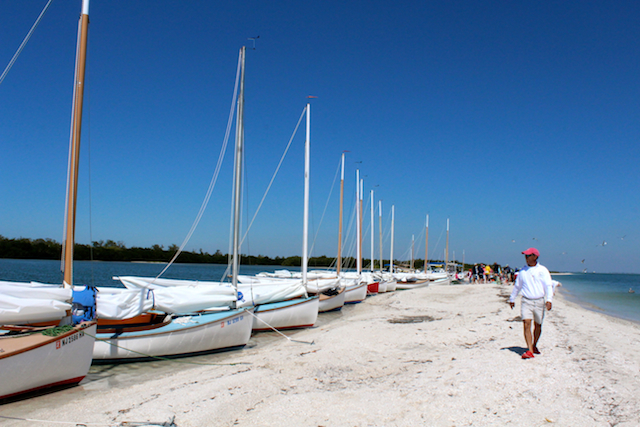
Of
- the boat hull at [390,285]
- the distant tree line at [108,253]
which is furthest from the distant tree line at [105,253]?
the boat hull at [390,285]

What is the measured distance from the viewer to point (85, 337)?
7637mm

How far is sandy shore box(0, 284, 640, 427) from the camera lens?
5109mm

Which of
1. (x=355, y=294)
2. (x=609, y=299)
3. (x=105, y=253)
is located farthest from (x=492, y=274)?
(x=105, y=253)

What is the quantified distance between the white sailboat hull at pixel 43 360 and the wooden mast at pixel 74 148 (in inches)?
69.5

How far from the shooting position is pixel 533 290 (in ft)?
23.8

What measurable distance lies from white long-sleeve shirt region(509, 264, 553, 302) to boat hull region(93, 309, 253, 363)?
7153 millimetres

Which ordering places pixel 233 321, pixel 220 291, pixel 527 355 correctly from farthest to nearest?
1. pixel 220 291
2. pixel 233 321
3. pixel 527 355

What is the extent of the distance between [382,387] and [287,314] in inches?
331

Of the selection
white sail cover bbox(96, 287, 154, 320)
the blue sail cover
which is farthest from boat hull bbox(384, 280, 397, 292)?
the blue sail cover

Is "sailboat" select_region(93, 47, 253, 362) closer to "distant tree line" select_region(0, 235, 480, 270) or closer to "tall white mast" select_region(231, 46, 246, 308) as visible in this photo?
"tall white mast" select_region(231, 46, 246, 308)

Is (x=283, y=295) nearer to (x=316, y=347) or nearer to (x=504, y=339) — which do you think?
(x=316, y=347)

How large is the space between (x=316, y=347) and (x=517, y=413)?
20.3ft

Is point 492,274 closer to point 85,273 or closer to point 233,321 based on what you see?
point 233,321

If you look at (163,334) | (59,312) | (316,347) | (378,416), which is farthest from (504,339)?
(59,312)
